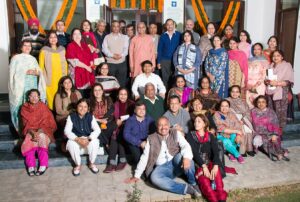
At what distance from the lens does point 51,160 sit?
182 inches

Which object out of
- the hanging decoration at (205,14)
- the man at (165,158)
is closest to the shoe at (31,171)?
the man at (165,158)

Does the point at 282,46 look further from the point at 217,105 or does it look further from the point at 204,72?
the point at 217,105

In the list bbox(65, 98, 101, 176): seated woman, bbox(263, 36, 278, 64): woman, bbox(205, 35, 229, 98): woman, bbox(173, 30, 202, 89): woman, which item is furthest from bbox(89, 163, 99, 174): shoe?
bbox(263, 36, 278, 64): woman

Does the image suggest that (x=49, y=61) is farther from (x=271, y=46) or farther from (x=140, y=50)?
(x=271, y=46)

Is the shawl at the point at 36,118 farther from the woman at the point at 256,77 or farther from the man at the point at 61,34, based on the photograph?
the woman at the point at 256,77

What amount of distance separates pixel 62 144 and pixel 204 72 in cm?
280

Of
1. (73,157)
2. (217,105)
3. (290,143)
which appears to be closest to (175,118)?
(217,105)

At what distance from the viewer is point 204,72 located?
19.2 ft

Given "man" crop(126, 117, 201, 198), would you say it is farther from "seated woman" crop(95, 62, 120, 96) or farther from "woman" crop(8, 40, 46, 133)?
"woman" crop(8, 40, 46, 133)

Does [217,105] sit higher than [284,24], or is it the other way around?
[284,24]

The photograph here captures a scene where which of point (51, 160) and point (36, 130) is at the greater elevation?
point (36, 130)

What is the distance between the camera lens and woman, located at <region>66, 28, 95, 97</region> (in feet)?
17.2

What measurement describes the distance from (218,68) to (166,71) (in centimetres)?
97

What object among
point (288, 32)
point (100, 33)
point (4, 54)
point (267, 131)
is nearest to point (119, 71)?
point (100, 33)
